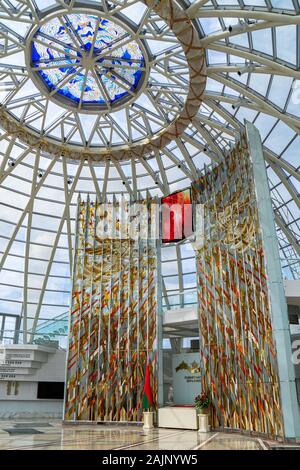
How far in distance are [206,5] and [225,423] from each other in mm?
18828

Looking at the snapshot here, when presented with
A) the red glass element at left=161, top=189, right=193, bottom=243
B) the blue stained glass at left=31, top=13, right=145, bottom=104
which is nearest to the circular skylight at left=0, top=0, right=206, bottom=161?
the blue stained glass at left=31, top=13, right=145, bottom=104

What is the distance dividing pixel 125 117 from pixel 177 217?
7.49 metres

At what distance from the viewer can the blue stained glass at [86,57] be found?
2105 cm

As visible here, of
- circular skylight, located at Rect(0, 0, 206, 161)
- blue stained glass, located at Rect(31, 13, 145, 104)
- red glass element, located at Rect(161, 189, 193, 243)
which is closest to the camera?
circular skylight, located at Rect(0, 0, 206, 161)

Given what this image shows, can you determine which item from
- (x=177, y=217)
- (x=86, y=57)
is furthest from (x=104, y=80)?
(x=177, y=217)

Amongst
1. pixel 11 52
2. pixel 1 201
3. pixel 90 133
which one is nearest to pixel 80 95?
pixel 90 133

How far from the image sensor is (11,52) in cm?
2083

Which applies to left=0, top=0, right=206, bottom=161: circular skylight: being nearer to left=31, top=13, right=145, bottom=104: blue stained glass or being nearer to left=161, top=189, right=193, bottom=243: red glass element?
left=31, top=13, right=145, bottom=104: blue stained glass

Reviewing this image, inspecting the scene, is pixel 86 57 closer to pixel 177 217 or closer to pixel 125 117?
pixel 125 117

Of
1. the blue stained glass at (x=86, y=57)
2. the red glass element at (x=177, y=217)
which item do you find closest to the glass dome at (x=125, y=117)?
the blue stained glass at (x=86, y=57)

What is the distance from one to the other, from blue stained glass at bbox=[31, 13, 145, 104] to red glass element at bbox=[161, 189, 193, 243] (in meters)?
7.44

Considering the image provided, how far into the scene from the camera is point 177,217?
27.2 metres

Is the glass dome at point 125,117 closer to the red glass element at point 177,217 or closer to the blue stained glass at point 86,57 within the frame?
the blue stained glass at point 86,57

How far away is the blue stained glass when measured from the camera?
69.1 ft
